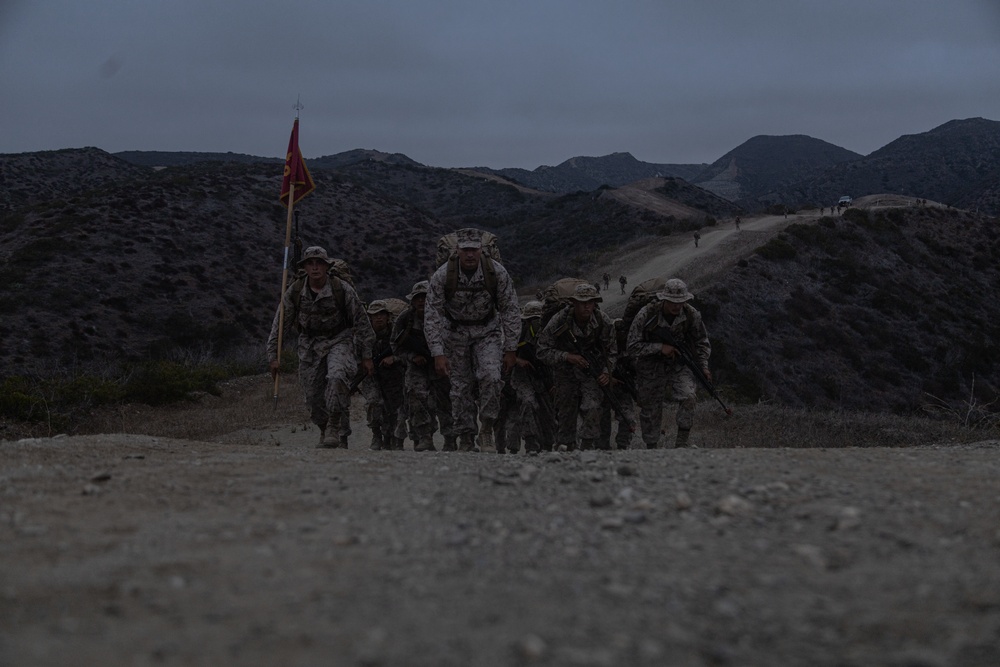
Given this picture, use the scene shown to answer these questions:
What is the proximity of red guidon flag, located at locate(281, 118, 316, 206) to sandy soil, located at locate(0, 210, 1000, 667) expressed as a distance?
21.6 feet

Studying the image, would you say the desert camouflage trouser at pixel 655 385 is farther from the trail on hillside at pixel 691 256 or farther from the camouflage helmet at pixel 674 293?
the trail on hillside at pixel 691 256

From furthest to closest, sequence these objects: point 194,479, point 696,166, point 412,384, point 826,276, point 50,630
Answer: point 696,166, point 826,276, point 412,384, point 194,479, point 50,630

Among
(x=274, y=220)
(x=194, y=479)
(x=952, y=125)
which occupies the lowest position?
(x=194, y=479)

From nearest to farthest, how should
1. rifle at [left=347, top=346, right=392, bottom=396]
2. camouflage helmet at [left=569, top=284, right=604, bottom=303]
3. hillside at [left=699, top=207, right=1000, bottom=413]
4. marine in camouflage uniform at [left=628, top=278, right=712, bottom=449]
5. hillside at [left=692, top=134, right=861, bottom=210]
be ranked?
camouflage helmet at [left=569, top=284, right=604, bottom=303]
marine in camouflage uniform at [left=628, top=278, right=712, bottom=449]
rifle at [left=347, top=346, right=392, bottom=396]
hillside at [left=699, top=207, right=1000, bottom=413]
hillside at [left=692, top=134, right=861, bottom=210]

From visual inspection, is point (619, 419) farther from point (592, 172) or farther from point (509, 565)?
point (592, 172)

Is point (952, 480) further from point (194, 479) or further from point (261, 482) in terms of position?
point (194, 479)

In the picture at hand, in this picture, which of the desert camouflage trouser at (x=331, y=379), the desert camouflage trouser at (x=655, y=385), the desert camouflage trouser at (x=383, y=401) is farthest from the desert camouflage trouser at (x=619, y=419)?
the desert camouflage trouser at (x=331, y=379)

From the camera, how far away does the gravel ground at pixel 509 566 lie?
236 centimetres

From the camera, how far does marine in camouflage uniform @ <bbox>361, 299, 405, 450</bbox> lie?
9.45 meters

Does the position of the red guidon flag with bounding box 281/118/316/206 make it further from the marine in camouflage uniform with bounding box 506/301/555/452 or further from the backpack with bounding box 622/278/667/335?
the backpack with bounding box 622/278/667/335

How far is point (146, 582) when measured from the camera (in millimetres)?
2846

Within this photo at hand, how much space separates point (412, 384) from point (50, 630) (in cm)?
645

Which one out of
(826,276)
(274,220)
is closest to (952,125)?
(826,276)

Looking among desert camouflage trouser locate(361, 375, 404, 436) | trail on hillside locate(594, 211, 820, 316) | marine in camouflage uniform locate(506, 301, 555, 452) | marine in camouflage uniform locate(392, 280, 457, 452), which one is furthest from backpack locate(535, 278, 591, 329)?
trail on hillside locate(594, 211, 820, 316)
